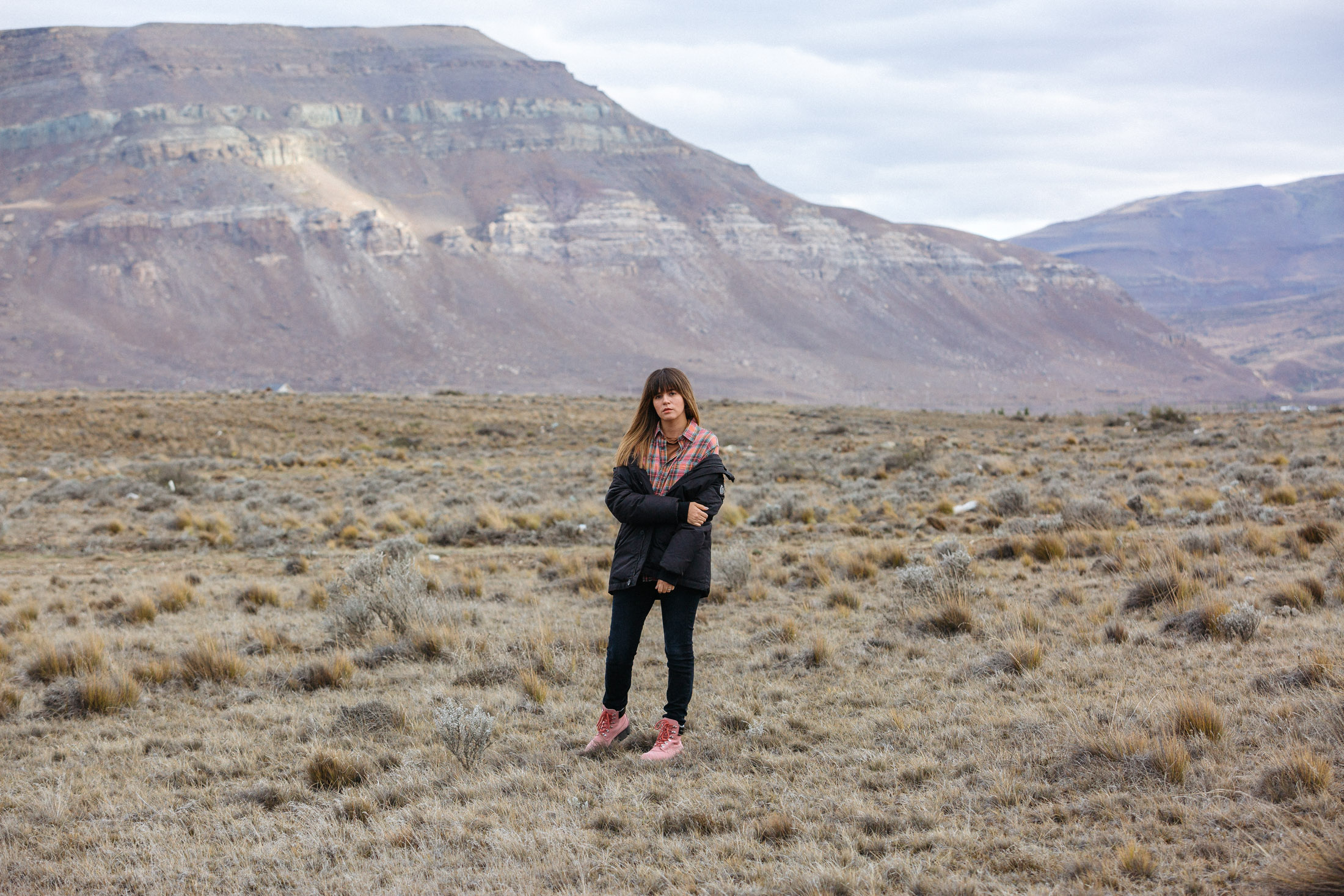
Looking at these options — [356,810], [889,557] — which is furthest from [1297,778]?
[889,557]

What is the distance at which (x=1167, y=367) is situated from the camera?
15412 cm

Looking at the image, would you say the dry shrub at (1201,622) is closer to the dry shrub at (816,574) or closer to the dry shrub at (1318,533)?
the dry shrub at (1318,533)

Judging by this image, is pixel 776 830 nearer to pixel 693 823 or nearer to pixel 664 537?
pixel 693 823

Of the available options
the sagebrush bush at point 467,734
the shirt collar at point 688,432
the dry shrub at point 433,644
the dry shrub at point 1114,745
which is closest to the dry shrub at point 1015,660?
the dry shrub at point 1114,745

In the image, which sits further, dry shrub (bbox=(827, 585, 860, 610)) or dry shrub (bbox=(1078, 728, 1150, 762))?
dry shrub (bbox=(827, 585, 860, 610))

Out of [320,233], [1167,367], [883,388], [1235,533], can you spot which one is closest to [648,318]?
[883,388]

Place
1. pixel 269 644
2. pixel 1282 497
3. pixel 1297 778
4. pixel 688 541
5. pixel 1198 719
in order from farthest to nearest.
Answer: pixel 1282 497 < pixel 269 644 < pixel 688 541 < pixel 1198 719 < pixel 1297 778

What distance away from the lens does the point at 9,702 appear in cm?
619

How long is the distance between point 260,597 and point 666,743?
6132 millimetres

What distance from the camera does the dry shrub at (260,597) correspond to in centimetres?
944

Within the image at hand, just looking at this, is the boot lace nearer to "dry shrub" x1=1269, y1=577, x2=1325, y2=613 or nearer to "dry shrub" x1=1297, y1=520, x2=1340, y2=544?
"dry shrub" x1=1269, y1=577, x2=1325, y2=613

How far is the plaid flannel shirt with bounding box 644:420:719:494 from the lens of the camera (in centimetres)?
508

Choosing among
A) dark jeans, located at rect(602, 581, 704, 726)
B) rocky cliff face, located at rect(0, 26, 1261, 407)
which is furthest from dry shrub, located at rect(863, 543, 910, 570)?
rocky cliff face, located at rect(0, 26, 1261, 407)

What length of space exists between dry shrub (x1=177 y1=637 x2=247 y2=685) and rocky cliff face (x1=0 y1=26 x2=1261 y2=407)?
102 metres
